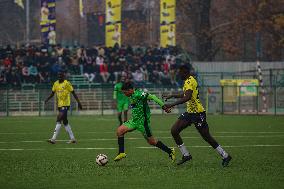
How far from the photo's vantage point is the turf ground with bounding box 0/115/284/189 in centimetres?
1528

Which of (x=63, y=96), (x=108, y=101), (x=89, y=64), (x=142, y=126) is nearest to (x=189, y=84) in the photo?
(x=142, y=126)

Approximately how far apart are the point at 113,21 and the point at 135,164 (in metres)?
36.0

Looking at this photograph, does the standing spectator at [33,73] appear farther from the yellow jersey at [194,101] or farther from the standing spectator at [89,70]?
the yellow jersey at [194,101]

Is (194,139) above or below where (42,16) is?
below

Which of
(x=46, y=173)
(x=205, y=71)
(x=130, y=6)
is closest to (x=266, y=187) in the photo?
(x=46, y=173)

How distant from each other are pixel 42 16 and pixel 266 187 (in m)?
40.1

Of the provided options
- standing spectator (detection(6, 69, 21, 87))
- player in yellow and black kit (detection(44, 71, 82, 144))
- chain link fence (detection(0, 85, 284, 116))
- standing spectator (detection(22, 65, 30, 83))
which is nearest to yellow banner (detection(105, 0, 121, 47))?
chain link fence (detection(0, 85, 284, 116))

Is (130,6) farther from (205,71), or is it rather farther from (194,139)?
(194,139)

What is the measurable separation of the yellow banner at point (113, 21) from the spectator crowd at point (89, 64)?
5.13ft

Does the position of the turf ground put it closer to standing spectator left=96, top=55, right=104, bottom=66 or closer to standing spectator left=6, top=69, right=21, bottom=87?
standing spectator left=6, top=69, right=21, bottom=87

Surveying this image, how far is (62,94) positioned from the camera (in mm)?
27094

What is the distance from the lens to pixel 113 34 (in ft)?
179

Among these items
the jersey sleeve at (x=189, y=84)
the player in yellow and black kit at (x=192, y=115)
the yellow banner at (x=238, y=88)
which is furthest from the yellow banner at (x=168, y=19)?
the jersey sleeve at (x=189, y=84)

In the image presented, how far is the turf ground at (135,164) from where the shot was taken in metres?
15.3
